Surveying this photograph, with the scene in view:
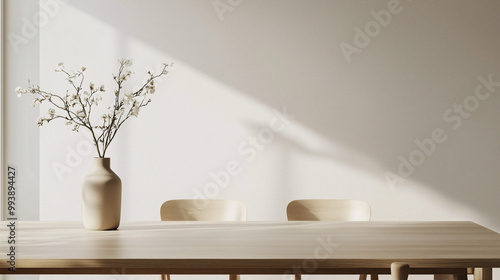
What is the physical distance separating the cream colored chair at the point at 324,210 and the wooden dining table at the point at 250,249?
1.40 feet

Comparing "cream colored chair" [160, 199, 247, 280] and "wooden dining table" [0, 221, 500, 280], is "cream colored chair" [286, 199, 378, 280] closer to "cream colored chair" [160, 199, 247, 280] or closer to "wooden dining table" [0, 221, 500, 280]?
"cream colored chair" [160, 199, 247, 280]

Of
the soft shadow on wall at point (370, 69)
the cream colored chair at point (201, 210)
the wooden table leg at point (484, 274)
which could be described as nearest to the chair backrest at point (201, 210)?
the cream colored chair at point (201, 210)

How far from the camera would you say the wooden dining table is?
1696 mm

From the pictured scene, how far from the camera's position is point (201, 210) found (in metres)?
2.91

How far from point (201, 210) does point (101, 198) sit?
30.9 inches

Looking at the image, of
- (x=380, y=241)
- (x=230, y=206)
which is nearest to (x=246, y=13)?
(x=230, y=206)

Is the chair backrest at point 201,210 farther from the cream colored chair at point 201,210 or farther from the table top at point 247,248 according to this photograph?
the table top at point 247,248

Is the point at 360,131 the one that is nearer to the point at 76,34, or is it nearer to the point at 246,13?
the point at 246,13

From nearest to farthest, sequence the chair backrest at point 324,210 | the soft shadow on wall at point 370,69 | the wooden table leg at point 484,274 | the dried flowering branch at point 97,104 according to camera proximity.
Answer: the wooden table leg at point 484,274
the dried flowering branch at point 97,104
the chair backrest at point 324,210
the soft shadow on wall at point 370,69

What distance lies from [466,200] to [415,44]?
3.80 feet

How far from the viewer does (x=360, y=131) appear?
368 cm

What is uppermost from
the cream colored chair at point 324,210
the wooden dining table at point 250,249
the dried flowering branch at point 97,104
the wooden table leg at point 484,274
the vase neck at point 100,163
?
the dried flowering branch at point 97,104

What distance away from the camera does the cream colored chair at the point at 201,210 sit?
9.46 feet

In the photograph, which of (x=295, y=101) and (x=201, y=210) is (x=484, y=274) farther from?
(x=295, y=101)
